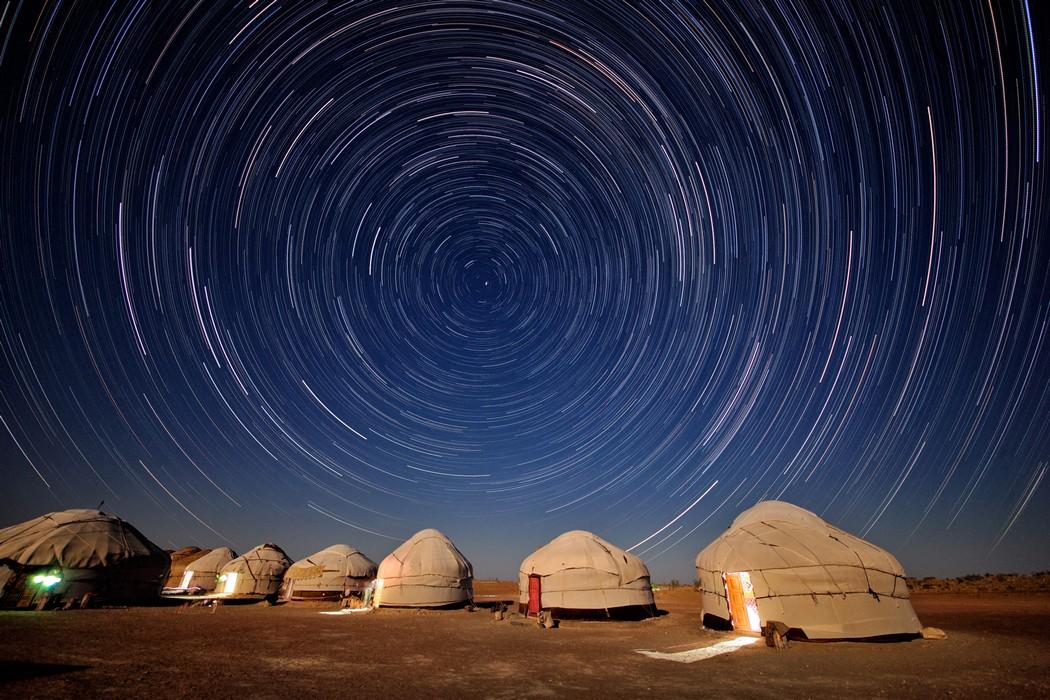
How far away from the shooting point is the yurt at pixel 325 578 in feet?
112

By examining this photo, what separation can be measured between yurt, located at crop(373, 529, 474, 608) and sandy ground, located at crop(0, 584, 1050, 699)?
11.6 metres

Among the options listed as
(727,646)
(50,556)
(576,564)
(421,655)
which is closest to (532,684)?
(421,655)

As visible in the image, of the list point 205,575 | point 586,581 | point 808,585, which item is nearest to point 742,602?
point 808,585

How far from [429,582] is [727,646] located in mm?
20279

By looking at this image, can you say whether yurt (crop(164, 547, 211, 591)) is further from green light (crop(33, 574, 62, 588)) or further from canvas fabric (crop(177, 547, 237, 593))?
green light (crop(33, 574, 62, 588))

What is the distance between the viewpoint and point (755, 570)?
16.2 meters

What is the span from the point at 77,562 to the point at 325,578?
1498 centimetres

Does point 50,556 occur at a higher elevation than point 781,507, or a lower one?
lower

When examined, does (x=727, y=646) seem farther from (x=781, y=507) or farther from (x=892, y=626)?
(x=781, y=507)

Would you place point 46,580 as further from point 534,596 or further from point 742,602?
point 742,602

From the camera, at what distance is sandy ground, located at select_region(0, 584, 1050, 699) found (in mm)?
8047

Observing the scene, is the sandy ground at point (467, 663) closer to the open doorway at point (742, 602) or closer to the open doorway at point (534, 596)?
the open doorway at point (742, 602)

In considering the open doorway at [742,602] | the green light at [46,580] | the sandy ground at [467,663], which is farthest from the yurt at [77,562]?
the open doorway at [742,602]

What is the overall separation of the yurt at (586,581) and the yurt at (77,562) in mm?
21681
